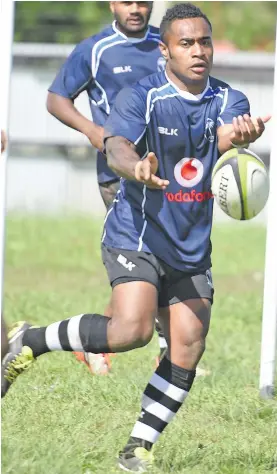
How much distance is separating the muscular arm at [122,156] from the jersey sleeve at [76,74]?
2.14 metres

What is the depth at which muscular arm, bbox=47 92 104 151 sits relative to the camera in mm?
7902

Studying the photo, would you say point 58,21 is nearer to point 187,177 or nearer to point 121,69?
point 121,69

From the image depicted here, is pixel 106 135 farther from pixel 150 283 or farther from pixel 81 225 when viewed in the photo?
pixel 81 225

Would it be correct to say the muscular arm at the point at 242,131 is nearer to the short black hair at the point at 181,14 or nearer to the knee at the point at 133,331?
the short black hair at the point at 181,14

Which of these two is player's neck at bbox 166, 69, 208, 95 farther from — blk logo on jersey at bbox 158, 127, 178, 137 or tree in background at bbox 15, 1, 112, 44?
tree in background at bbox 15, 1, 112, 44

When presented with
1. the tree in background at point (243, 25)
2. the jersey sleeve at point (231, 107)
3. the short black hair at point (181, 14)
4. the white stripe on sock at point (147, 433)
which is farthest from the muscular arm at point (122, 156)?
the tree in background at point (243, 25)

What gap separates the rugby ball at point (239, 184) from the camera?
5.84m

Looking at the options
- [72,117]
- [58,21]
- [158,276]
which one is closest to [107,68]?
[72,117]

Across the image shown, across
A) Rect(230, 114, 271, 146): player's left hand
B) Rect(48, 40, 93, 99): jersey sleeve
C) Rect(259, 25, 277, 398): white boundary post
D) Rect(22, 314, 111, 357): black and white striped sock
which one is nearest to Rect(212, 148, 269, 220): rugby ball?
Rect(230, 114, 271, 146): player's left hand

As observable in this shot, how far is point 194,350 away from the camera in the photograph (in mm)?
6184

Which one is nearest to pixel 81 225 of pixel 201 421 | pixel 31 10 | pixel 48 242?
pixel 48 242

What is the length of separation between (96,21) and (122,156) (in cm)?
2057

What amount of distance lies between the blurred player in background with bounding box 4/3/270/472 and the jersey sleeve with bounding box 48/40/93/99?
1.95m

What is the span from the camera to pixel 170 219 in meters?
6.15
